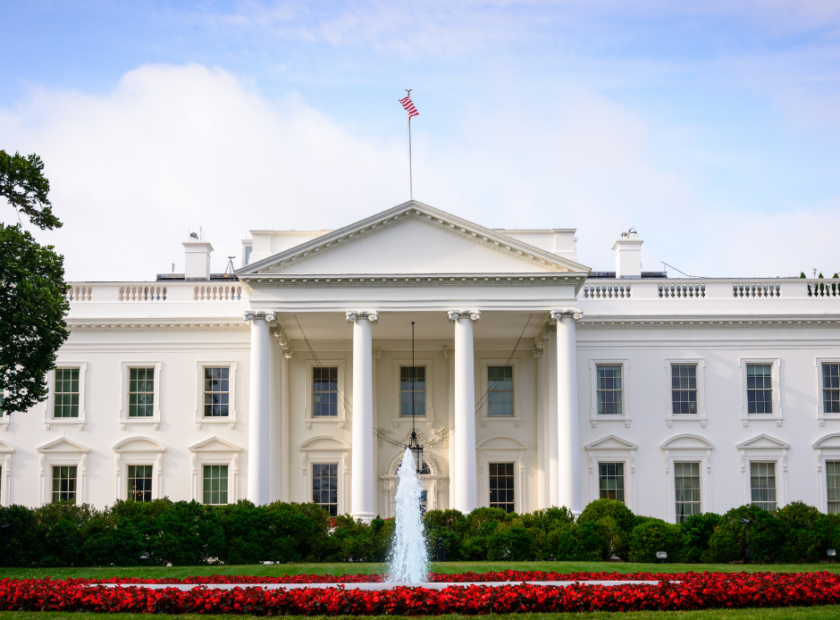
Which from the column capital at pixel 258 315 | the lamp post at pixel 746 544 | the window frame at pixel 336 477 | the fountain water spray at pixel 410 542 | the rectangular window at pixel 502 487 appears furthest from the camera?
the rectangular window at pixel 502 487

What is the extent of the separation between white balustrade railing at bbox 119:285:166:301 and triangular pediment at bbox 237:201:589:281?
642cm

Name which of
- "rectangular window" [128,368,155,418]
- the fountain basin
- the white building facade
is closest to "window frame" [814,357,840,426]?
the white building facade

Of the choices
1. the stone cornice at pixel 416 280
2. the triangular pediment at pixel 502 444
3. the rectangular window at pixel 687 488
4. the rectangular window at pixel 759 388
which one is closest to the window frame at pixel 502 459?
the triangular pediment at pixel 502 444

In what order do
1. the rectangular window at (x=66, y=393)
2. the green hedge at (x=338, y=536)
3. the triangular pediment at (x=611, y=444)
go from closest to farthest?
the green hedge at (x=338, y=536), the triangular pediment at (x=611, y=444), the rectangular window at (x=66, y=393)

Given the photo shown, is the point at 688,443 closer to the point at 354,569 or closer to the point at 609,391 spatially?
the point at 609,391

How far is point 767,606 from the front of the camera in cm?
1546

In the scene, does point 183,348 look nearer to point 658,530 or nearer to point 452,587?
point 658,530

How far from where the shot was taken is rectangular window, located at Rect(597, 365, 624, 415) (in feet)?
112

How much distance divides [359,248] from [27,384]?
11.8 metres

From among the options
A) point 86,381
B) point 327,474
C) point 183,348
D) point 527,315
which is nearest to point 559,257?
point 527,315

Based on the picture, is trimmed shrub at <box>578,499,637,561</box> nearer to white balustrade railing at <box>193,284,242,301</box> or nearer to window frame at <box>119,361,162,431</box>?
white balustrade railing at <box>193,284,242,301</box>

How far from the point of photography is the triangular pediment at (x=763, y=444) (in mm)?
33750

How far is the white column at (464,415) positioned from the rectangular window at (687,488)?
865cm

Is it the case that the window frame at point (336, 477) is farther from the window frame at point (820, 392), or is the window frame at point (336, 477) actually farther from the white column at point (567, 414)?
the window frame at point (820, 392)
